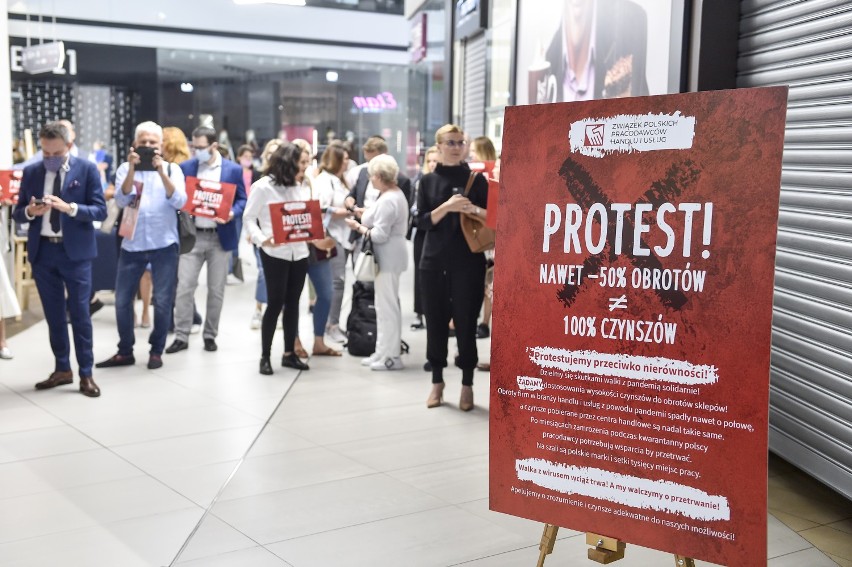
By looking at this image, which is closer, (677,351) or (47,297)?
(677,351)

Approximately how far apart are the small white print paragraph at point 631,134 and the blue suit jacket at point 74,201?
4.05 meters

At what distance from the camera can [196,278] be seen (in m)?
7.68

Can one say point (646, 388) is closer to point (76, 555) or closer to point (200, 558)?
point (200, 558)

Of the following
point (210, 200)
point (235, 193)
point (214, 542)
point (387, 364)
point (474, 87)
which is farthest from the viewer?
point (474, 87)

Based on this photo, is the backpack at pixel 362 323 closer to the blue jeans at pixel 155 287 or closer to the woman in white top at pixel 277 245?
the woman in white top at pixel 277 245

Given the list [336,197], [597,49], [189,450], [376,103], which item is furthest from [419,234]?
[376,103]

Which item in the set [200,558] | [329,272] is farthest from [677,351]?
[329,272]

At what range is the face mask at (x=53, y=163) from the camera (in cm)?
593

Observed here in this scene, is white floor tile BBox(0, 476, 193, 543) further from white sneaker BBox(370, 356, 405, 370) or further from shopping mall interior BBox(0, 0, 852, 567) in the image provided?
white sneaker BBox(370, 356, 405, 370)

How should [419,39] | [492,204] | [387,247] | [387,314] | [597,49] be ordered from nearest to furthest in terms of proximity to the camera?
1. [492,204]
2. [597,49]
3. [387,247]
4. [387,314]
5. [419,39]

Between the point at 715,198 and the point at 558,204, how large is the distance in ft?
1.52

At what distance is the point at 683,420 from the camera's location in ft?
8.62

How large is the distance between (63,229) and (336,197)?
2389mm

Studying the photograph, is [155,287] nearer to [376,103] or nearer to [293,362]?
[293,362]
